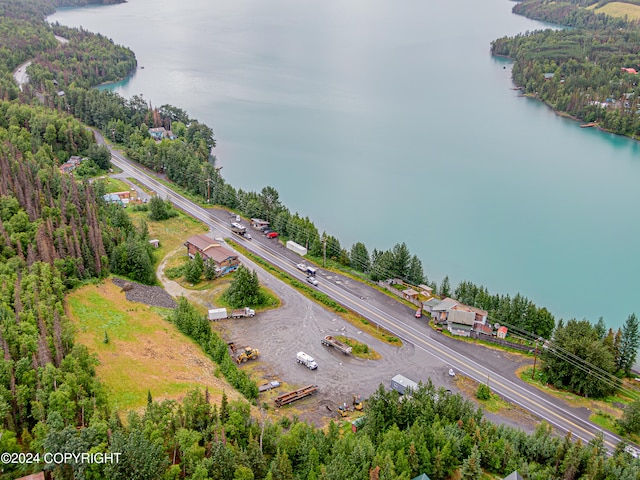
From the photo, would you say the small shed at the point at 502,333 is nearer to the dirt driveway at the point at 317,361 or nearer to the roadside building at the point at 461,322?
the roadside building at the point at 461,322

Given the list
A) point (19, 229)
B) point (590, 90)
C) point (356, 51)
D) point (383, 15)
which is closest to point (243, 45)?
point (356, 51)

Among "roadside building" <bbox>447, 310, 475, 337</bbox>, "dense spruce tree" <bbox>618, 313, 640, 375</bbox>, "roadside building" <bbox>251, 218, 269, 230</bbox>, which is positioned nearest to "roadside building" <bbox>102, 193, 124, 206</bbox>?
"roadside building" <bbox>251, 218, 269, 230</bbox>

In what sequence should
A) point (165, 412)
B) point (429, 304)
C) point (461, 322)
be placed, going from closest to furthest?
point (165, 412) → point (461, 322) → point (429, 304)

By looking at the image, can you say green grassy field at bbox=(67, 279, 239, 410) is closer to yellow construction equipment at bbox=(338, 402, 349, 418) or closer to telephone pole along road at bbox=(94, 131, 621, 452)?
yellow construction equipment at bbox=(338, 402, 349, 418)

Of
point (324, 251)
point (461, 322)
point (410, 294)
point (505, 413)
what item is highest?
point (324, 251)

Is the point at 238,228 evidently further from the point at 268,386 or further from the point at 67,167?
the point at 67,167

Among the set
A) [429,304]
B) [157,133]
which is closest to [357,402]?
[429,304]

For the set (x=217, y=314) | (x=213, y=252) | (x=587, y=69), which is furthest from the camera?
(x=587, y=69)
